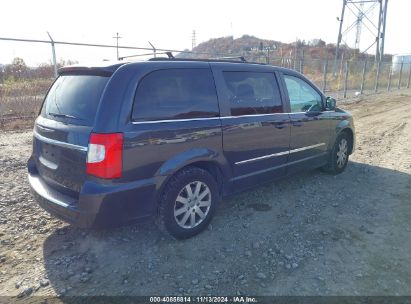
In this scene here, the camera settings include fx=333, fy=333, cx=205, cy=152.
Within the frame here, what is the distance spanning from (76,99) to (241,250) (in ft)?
7.28

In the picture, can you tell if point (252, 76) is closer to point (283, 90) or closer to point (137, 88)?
point (283, 90)

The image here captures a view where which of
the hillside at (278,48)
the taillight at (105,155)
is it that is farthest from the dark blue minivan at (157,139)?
the hillside at (278,48)

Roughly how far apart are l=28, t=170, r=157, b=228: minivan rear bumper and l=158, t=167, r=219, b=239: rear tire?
183mm

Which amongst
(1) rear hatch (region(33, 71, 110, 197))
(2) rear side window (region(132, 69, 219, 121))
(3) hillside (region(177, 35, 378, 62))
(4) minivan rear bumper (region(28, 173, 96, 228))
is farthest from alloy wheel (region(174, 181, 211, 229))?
(3) hillside (region(177, 35, 378, 62))

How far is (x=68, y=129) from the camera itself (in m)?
3.08

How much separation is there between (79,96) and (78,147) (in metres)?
0.55

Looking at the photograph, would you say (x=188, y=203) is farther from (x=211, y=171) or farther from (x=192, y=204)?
(x=211, y=171)

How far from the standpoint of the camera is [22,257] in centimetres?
328

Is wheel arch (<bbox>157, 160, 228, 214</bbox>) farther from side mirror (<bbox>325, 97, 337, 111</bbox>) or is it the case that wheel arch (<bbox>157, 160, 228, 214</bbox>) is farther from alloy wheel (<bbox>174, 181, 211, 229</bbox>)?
side mirror (<bbox>325, 97, 337, 111</bbox>)

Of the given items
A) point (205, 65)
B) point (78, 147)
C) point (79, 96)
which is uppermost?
point (205, 65)

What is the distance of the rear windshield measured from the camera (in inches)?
119

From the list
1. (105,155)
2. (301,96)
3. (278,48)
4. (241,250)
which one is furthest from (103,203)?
(278,48)

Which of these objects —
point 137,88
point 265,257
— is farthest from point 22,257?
point 265,257

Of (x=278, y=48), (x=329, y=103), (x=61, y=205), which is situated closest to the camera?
(x=61, y=205)
